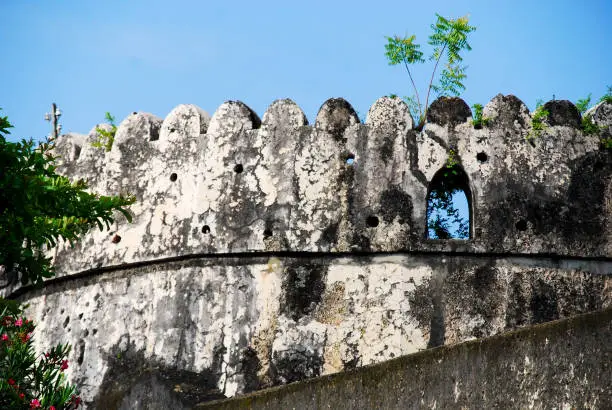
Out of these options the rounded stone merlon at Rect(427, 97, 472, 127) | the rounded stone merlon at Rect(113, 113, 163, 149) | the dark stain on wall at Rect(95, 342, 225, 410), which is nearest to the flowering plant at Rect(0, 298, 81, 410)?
the dark stain on wall at Rect(95, 342, 225, 410)

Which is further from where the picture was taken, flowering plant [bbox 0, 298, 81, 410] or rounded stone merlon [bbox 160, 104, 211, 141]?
rounded stone merlon [bbox 160, 104, 211, 141]

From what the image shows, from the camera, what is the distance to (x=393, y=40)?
8.88 m

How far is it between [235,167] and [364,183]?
41.0 inches

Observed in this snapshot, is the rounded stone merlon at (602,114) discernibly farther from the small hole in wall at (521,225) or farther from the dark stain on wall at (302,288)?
the dark stain on wall at (302,288)

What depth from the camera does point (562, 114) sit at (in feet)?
27.2

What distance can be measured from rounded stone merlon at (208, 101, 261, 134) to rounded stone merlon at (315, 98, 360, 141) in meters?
0.55

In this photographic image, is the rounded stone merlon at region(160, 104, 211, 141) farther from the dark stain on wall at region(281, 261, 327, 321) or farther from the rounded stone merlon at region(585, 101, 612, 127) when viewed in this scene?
the rounded stone merlon at region(585, 101, 612, 127)

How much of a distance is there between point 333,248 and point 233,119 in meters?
1.41

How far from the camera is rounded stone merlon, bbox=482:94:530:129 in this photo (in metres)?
8.20

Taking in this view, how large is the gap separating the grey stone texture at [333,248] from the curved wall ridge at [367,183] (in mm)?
11

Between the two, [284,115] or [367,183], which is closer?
[367,183]

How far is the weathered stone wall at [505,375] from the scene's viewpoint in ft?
13.5

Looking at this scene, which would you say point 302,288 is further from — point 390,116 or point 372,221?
point 390,116

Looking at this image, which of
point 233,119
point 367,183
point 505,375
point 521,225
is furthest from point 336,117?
point 505,375
